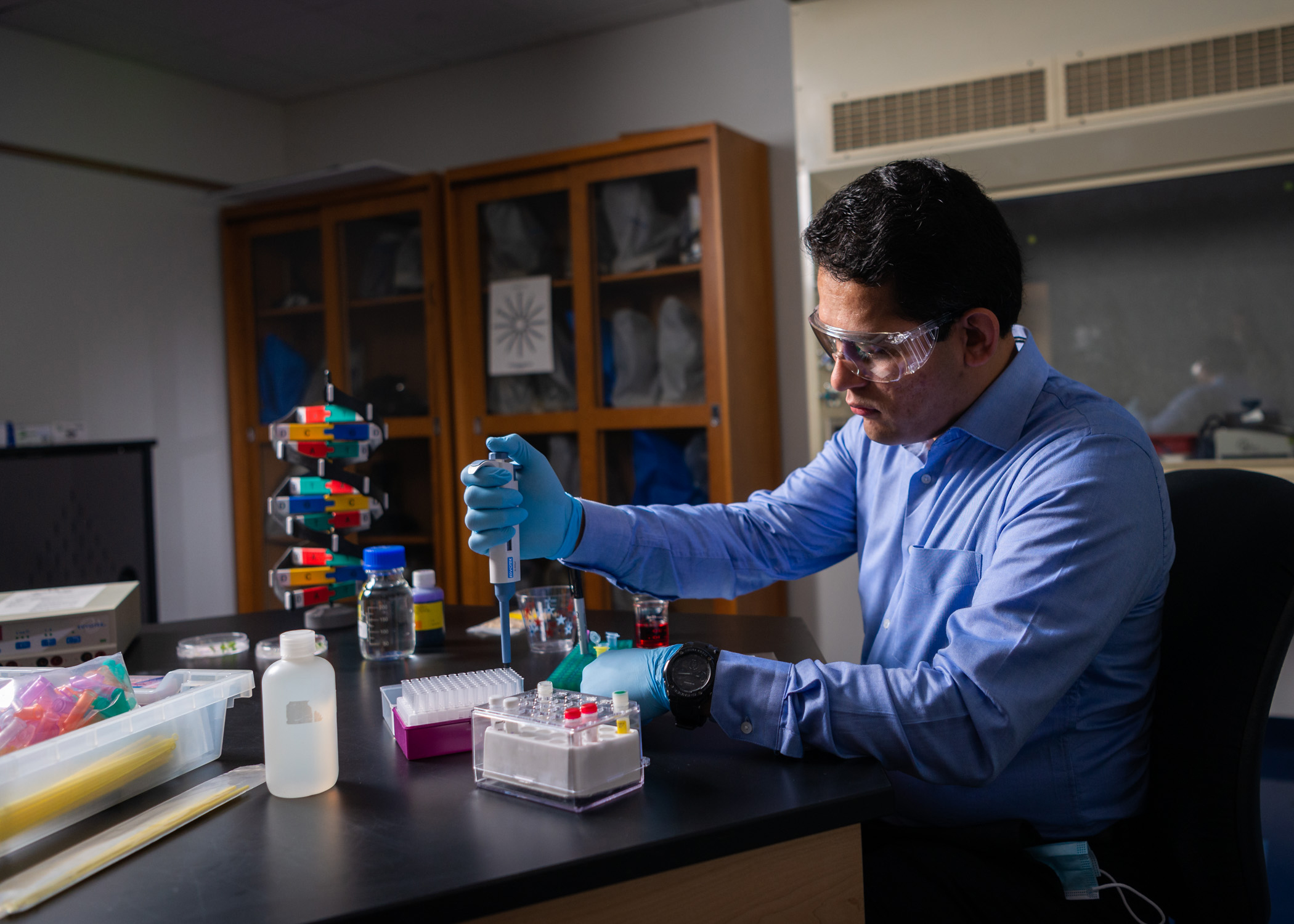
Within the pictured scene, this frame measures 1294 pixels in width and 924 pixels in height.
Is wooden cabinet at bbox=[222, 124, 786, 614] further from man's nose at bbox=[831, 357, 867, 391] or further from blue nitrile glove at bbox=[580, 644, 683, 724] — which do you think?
blue nitrile glove at bbox=[580, 644, 683, 724]

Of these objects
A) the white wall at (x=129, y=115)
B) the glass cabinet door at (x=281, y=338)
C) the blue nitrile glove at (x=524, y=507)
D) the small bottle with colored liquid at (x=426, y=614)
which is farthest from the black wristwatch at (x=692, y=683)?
the white wall at (x=129, y=115)

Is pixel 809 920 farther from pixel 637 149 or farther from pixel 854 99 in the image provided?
pixel 637 149

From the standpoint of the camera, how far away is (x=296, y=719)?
903mm

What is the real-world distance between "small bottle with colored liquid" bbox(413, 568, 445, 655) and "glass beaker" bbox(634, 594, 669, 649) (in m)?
0.33

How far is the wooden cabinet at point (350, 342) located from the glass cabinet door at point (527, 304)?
0.20m

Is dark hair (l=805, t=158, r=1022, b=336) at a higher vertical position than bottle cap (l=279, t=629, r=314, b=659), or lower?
higher

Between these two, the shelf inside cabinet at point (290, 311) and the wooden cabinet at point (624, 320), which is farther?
the shelf inside cabinet at point (290, 311)

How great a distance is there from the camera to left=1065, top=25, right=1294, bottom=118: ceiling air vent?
2.22 meters

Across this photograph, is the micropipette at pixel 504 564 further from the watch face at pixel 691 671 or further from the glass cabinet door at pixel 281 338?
the glass cabinet door at pixel 281 338

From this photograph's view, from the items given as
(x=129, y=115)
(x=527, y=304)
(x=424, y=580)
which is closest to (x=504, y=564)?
(x=424, y=580)

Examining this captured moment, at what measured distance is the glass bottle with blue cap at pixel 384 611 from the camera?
1448 millimetres

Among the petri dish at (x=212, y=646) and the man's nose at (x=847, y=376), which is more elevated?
the man's nose at (x=847, y=376)

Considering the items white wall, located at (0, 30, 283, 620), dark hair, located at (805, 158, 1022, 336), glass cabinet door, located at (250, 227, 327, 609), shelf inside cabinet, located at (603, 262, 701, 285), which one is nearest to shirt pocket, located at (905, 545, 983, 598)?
dark hair, located at (805, 158, 1022, 336)

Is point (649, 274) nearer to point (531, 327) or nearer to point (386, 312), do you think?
point (531, 327)
